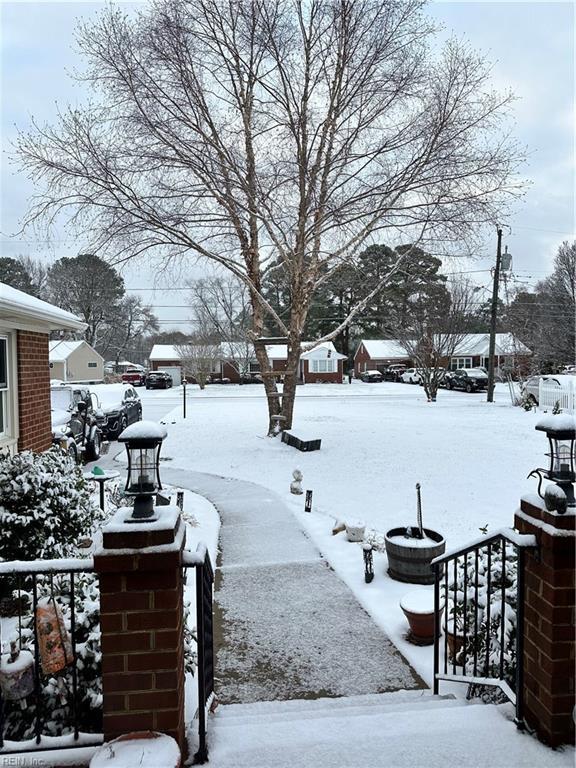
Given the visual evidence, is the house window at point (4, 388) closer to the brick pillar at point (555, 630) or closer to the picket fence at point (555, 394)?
the brick pillar at point (555, 630)

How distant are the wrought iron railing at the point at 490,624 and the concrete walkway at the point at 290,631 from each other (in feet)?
2.19

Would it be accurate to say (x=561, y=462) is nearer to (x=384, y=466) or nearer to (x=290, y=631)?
(x=290, y=631)

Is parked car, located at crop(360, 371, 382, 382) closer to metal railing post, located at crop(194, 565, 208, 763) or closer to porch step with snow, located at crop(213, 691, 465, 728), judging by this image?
porch step with snow, located at crop(213, 691, 465, 728)

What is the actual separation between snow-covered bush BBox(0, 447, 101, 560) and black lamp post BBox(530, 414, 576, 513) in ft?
11.2

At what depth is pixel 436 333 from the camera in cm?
2567

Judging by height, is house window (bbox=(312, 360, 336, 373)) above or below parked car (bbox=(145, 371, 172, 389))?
above

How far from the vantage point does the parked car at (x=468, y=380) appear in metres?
32.8

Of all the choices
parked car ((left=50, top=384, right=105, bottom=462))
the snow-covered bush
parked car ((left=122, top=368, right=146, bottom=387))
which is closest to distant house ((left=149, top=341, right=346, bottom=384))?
parked car ((left=122, top=368, right=146, bottom=387))

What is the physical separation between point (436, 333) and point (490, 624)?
23805mm

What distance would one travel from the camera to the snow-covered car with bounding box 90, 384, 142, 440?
1475 cm

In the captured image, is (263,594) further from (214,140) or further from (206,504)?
(214,140)

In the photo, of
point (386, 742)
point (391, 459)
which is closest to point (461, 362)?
point (391, 459)

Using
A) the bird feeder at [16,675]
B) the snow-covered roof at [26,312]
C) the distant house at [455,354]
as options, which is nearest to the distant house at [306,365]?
the distant house at [455,354]

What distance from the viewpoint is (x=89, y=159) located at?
11.5 metres
